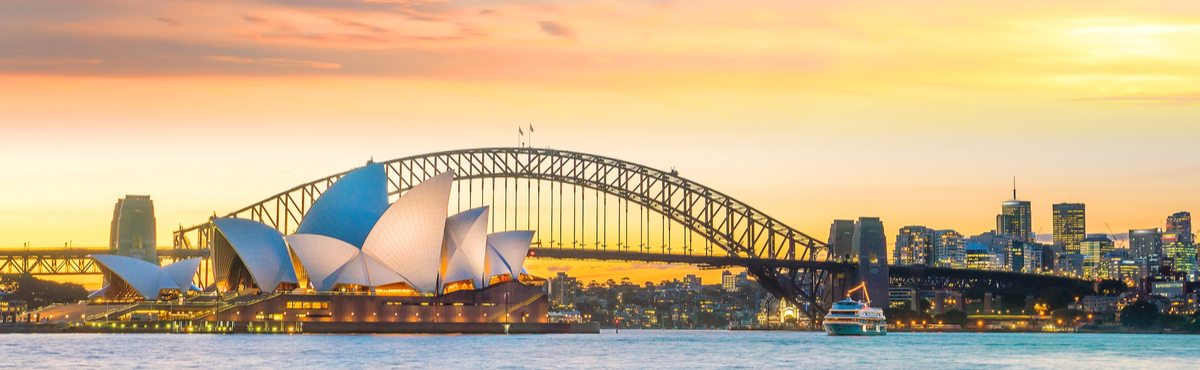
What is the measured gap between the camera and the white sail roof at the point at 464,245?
108 metres

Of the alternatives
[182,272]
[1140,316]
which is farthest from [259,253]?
[1140,316]

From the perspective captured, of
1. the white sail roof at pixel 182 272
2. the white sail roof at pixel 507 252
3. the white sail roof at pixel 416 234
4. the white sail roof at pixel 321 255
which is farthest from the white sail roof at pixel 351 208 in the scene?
the white sail roof at pixel 182 272

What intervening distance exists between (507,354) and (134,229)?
67.7 metres

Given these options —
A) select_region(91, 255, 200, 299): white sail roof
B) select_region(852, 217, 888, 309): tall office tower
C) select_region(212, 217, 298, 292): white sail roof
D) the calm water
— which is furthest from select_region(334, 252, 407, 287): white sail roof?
select_region(852, 217, 888, 309): tall office tower

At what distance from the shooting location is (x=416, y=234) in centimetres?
10412

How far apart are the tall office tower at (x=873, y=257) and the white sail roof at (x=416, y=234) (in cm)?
4779

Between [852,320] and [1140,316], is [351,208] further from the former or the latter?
[1140,316]

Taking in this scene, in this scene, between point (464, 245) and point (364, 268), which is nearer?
point (364, 268)

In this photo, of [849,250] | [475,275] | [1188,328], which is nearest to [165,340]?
[475,275]

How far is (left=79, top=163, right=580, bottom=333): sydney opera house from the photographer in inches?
4136

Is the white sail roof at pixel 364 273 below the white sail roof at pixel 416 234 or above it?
below

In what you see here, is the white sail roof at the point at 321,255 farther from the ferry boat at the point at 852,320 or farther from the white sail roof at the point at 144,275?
the ferry boat at the point at 852,320

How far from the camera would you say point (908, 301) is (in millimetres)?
193250

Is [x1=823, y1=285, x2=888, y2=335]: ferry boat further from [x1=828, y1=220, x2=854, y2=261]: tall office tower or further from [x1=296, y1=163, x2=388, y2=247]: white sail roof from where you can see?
[x1=296, y1=163, x2=388, y2=247]: white sail roof
